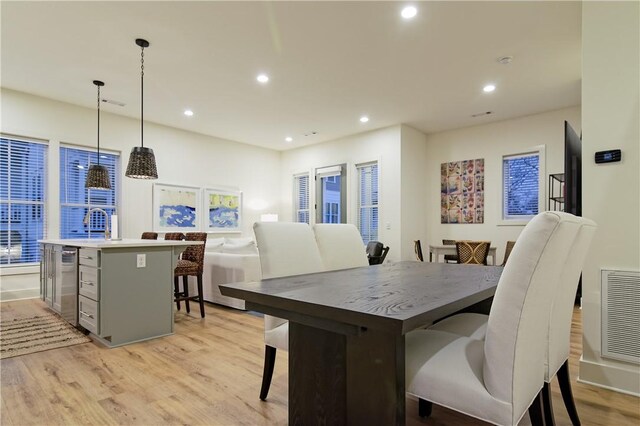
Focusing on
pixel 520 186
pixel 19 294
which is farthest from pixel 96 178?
pixel 520 186

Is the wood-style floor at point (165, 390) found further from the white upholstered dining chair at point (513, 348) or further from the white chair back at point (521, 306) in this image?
the white chair back at point (521, 306)

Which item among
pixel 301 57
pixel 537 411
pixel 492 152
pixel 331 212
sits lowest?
pixel 537 411

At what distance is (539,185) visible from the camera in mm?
5613

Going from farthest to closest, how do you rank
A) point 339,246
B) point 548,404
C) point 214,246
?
point 214,246, point 339,246, point 548,404

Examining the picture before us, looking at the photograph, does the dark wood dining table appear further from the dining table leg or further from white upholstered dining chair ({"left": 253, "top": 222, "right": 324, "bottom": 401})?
white upholstered dining chair ({"left": 253, "top": 222, "right": 324, "bottom": 401})

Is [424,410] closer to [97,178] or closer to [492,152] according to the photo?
[97,178]

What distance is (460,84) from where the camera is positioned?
4570mm

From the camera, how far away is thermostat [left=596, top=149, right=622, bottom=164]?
7.35 feet

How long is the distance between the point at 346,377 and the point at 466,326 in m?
0.82

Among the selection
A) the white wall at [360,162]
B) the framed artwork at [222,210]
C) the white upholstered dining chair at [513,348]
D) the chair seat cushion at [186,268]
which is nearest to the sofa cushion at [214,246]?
the chair seat cushion at [186,268]

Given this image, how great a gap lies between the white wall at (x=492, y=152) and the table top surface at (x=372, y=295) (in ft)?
15.0

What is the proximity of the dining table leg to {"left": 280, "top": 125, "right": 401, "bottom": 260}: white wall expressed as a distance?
5028 millimetres

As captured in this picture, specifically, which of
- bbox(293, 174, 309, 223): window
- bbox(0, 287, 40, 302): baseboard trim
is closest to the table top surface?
bbox(0, 287, 40, 302): baseboard trim

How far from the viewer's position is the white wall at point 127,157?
16.5 ft
